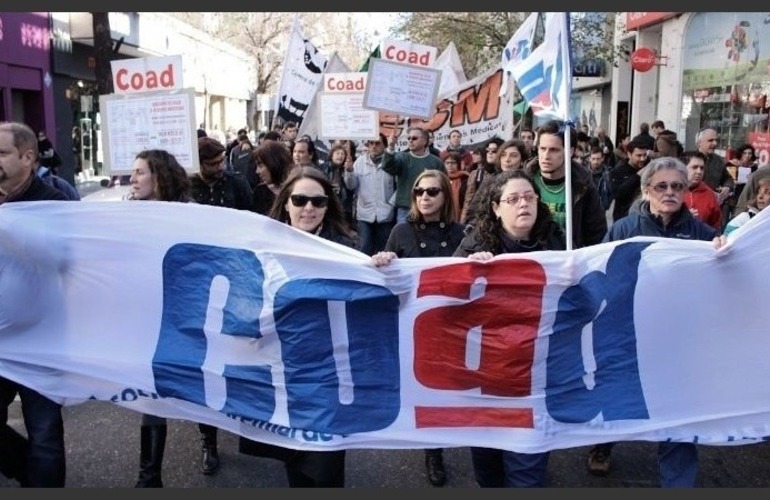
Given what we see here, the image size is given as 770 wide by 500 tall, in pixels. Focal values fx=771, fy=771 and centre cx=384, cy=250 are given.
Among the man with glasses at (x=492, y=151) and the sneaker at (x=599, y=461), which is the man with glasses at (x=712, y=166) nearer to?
the man with glasses at (x=492, y=151)

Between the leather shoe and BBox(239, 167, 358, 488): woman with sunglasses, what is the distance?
819mm

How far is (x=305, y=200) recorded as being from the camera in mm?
3537

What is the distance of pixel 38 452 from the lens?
3.41 metres

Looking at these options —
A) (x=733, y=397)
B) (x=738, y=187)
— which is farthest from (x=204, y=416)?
(x=738, y=187)

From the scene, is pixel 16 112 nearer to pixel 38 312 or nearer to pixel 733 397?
pixel 38 312

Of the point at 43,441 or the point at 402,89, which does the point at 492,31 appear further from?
the point at 43,441

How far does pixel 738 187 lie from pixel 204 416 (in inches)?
352

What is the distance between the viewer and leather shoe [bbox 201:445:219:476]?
4137mm

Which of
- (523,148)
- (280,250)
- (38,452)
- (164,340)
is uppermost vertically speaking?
(523,148)

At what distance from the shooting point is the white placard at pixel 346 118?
26.9 feet

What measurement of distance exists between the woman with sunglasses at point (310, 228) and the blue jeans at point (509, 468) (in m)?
0.65

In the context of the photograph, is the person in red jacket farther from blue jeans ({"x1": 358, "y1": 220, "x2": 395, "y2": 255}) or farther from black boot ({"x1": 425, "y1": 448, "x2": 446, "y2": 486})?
blue jeans ({"x1": 358, "y1": 220, "x2": 395, "y2": 255})

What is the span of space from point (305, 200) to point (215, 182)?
1998 mm

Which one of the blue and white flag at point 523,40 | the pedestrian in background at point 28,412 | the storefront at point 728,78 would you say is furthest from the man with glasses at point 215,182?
the storefront at point 728,78
